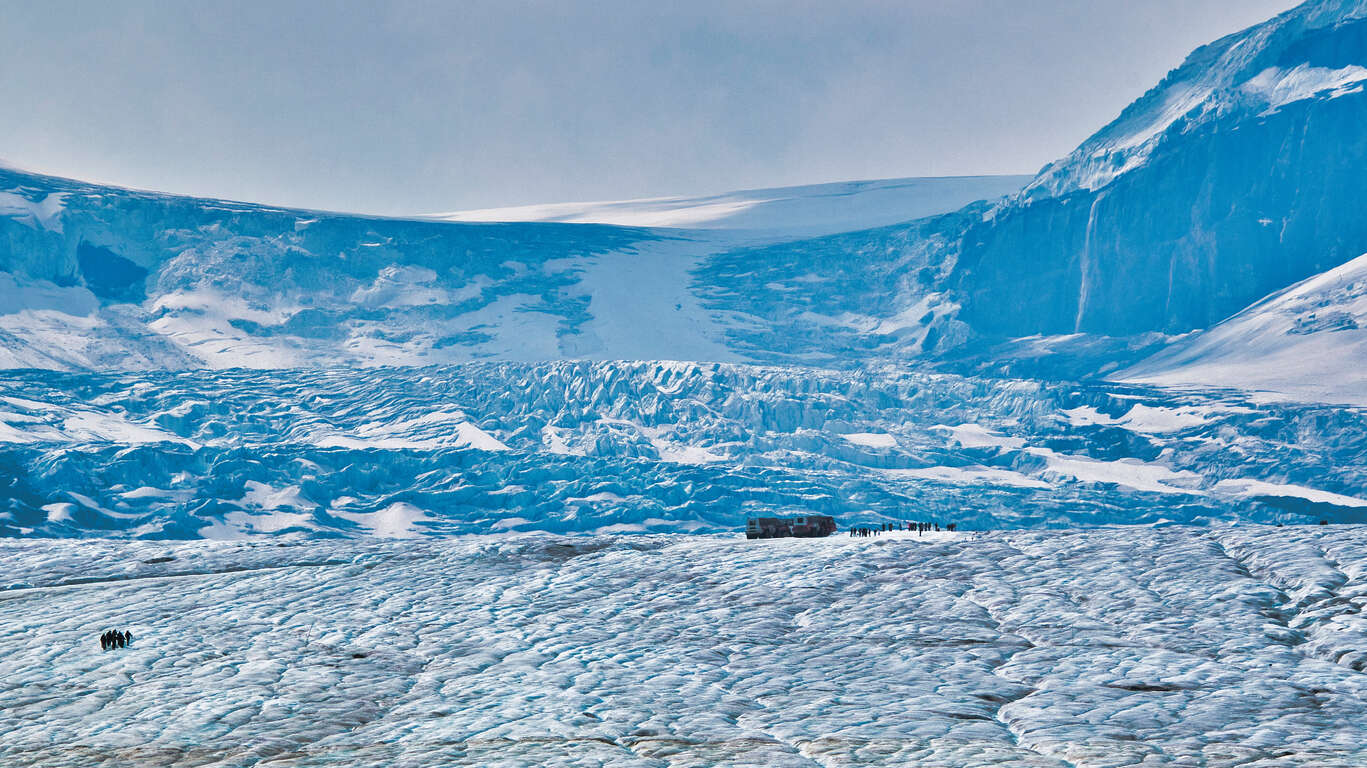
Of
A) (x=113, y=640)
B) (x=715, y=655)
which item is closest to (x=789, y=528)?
(x=715, y=655)

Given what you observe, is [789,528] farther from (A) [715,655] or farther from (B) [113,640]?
(B) [113,640]

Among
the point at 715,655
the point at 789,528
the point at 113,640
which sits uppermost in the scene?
the point at 113,640

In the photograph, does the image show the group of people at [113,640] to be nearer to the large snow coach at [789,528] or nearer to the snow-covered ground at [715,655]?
the snow-covered ground at [715,655]

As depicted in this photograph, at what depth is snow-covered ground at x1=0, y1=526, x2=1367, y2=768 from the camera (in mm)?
23188

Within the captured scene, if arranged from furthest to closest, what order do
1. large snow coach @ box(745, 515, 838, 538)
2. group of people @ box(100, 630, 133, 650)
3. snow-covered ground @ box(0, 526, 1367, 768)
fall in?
large snow coach @ box(745, 515, 838, 538), group of people @ box(100, 630, 133, 650), snow-covered ground @ box(0, 526, 1367, 768)

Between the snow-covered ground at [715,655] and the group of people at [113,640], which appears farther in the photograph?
the group of people at [113,640]

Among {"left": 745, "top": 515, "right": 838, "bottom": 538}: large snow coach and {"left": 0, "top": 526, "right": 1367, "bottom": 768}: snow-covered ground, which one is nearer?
{"left": 0, "top": 526, "right": 1367, "bottom": 768}: snow-covered ground

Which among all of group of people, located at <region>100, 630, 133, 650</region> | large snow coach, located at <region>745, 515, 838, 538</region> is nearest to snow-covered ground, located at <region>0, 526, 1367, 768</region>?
group of people, located at <region>100, 630, 133, 650</region>

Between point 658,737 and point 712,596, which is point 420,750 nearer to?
point 658,737

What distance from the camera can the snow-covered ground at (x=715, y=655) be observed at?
2319 cm

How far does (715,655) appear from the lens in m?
30.8

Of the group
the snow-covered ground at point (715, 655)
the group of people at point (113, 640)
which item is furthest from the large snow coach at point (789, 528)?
the group of people at point (113, 640)

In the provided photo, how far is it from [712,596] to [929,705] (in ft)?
42.3

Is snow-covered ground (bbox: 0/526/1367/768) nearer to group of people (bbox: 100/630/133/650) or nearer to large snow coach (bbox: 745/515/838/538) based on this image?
group of people (bbox: 100/630/133/650)
